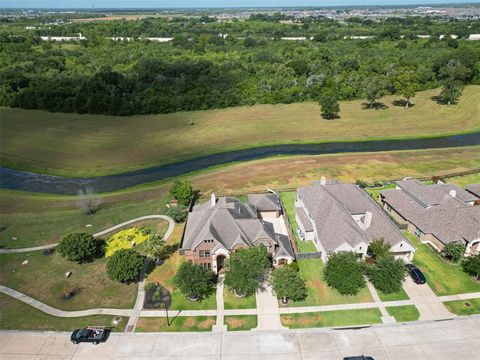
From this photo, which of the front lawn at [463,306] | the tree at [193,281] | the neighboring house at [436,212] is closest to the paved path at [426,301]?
the front lawn at [463,306]

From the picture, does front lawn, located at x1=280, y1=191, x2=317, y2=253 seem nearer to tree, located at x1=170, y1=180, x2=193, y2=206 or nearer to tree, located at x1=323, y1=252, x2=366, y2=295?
tree, located at x1=323, y1=252, x2=366, y2=295

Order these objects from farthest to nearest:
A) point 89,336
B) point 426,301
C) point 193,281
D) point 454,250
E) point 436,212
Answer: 1. point 436,212
2. point 454,250
3. point 426,301
4. point 193,281
5. point 89,336

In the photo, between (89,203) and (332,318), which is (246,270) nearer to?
(332,318)

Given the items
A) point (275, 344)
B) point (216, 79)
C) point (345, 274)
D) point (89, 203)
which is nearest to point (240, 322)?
point (275, 344)

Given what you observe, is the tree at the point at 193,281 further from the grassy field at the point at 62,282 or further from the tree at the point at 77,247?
the tree at the point at 77,247

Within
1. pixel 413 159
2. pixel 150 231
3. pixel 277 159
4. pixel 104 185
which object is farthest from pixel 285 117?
pixel 150 231

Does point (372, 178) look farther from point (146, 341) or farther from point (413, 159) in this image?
point (146, 341)
